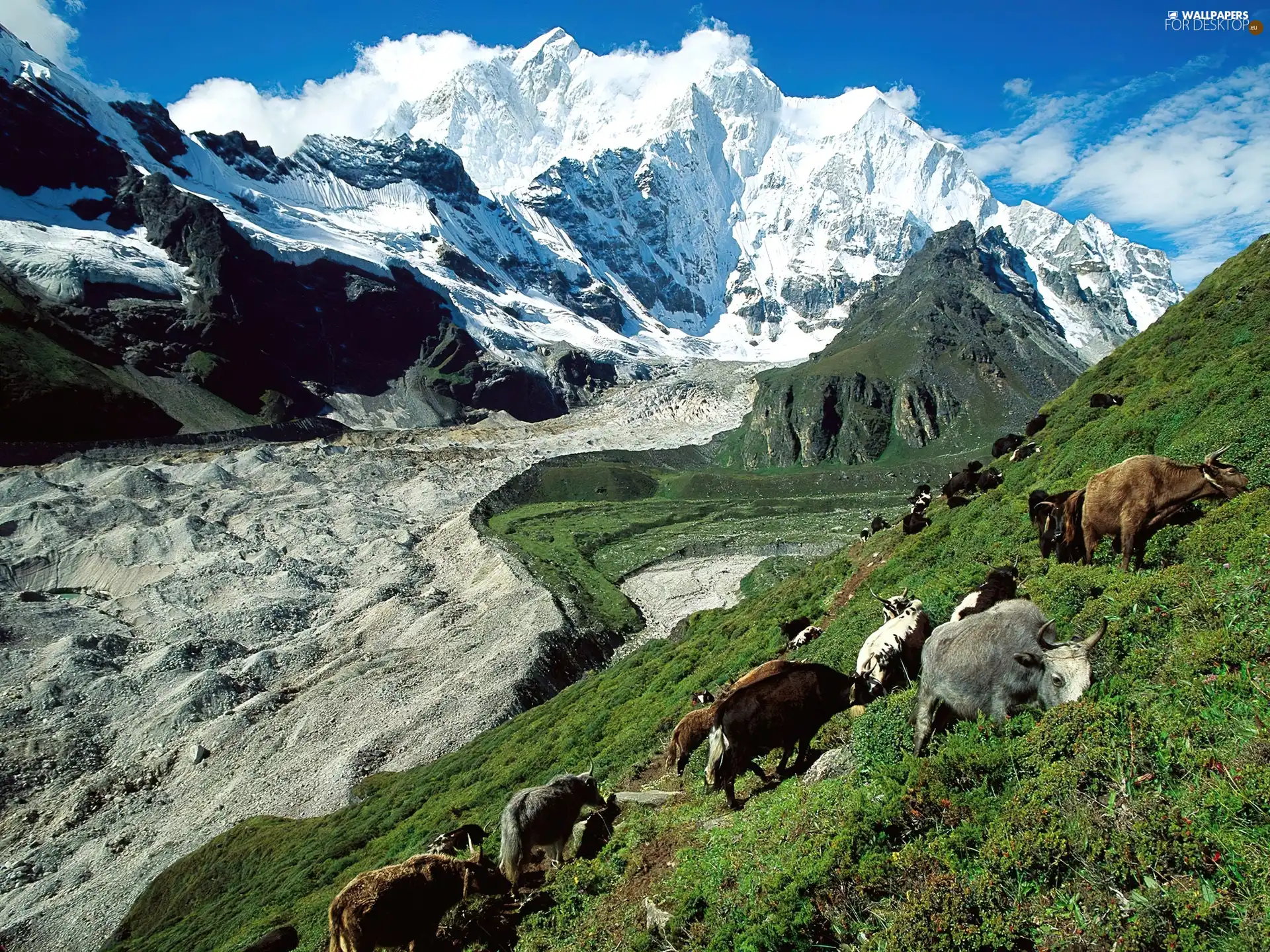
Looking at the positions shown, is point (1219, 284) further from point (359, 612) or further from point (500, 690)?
point (359, 612)

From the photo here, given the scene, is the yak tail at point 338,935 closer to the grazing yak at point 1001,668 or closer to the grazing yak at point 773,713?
the grazing yak at point 773,713

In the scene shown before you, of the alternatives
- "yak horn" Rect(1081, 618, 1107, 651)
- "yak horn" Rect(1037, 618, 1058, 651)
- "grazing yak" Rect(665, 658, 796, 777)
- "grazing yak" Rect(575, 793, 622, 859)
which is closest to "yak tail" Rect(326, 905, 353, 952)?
"grazing yak" Rect(575, 793, 622, 859)

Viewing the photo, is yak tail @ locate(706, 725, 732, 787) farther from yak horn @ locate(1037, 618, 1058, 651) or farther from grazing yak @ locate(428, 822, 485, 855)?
grazing yak @ locate(428, 822, 485, 855)

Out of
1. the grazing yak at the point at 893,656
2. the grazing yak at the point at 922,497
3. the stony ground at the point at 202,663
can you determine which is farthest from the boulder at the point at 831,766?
the stony ground at the point at 202,663

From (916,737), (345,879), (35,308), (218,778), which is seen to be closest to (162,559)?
(218,778)

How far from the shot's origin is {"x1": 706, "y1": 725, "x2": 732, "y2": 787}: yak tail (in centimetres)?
1042

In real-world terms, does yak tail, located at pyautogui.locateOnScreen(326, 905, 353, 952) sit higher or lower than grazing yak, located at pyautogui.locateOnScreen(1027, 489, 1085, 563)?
lower

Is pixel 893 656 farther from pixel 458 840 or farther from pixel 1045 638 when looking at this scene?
pixel 458 840

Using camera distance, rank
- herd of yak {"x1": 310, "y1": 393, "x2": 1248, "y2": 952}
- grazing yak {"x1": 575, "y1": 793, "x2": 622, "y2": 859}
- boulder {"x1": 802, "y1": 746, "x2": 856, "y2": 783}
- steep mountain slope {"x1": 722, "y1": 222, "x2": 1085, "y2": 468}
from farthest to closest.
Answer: steep mountain slope {"x1": 722, "y1": 222, "x2": 1085, "y2": 468}, grazing yak {"x1": 575, "y1": 793, "x2": 622, "y2": 859}, boulder {"x1": 802, "y1": 746, "x2": 856, "y2": 783}, herd of yak {"x1": 310, "y1": 393, "x2": 1248, "y2": 952}

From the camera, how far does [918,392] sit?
165 metres

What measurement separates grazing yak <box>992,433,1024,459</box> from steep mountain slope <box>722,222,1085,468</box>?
420ft

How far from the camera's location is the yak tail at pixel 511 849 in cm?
1166

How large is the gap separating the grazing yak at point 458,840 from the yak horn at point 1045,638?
10916 millimetres

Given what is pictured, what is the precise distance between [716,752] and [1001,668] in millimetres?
4623
